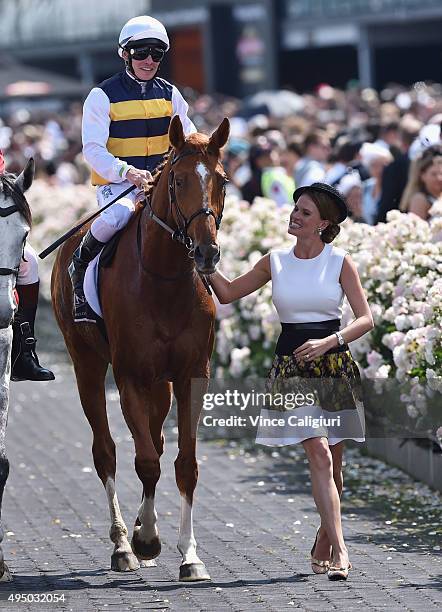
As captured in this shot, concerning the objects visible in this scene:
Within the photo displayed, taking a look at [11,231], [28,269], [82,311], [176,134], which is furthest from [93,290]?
[176,134]

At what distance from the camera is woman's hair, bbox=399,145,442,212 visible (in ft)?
39.6

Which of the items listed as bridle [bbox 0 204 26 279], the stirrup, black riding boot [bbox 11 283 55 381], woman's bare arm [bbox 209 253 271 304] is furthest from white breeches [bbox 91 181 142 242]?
bridle [bbox 0 204 26 279]

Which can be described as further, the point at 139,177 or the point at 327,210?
the point at 139,177

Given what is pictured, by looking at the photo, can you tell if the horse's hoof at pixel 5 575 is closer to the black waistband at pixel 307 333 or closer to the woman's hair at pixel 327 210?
the black waistband at pixel 307 333

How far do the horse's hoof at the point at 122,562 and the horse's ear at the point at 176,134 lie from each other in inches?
81.0

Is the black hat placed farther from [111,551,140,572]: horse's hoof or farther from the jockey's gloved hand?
[111,551,140,572]: horse's hoof

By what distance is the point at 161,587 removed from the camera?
25.1 feet

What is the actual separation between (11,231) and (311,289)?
1.44 m

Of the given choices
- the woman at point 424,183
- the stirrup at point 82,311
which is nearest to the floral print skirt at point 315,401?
the stirrup at point 82,311

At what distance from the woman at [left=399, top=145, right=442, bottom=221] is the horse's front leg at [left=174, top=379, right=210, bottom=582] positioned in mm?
4484

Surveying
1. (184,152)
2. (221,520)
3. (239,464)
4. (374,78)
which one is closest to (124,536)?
(221,520)

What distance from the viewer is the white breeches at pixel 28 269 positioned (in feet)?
27.5

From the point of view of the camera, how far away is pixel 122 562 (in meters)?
8.07

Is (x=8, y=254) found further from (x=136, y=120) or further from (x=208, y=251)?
(x=136, y=120)
